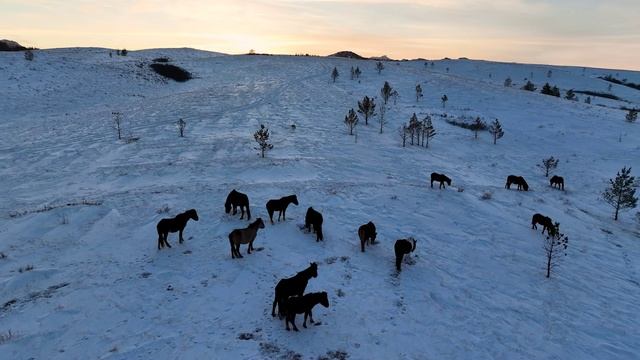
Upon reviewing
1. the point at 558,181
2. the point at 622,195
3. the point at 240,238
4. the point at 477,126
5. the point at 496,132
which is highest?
the point at 477,126

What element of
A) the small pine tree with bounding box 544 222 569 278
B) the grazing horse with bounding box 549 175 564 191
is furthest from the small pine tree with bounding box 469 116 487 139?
the small pine tree with bounding box 544 222 569 278

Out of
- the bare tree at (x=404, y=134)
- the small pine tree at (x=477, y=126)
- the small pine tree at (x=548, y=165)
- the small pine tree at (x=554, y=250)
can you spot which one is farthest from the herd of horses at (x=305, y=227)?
the small pine tree at (x=477, y=126)

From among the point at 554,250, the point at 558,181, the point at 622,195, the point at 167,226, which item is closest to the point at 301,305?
the point at 167,226

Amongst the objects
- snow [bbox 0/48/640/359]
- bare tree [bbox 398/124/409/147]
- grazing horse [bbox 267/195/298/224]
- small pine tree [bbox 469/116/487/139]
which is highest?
small pine tree [bbox 469/116/487/139]

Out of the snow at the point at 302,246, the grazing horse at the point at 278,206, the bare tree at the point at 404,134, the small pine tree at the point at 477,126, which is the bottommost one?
the snow at the point at 302,246

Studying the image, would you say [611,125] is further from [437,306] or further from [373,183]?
[437,306]

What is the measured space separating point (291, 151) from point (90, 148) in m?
15.9

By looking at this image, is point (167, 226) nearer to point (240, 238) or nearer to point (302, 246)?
point (240, 238)

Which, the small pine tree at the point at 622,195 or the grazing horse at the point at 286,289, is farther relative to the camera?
the small pine tree at the point at 622,195

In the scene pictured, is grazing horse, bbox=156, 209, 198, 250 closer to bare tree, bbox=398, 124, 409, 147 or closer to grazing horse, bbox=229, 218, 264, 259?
grazing horse, bbox=229, 218, 264, 259

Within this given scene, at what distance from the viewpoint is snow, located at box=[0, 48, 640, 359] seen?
39.8 feet

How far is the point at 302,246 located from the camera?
56.2 ft

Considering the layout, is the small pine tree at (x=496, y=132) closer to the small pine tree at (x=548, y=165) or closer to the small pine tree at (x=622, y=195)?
the small pine tree at (x=548, y=165)

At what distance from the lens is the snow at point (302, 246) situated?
12141 mm
